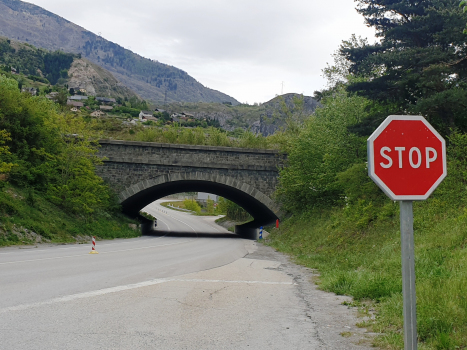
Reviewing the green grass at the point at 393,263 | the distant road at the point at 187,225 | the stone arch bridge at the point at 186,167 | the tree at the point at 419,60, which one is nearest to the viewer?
the green grass at the point at 393,263

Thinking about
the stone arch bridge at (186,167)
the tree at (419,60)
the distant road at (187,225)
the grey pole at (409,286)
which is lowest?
the distant road at (187,225)

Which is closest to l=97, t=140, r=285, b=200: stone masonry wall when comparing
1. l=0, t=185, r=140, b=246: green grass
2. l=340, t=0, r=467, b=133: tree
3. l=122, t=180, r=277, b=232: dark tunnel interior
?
l=122, t=180, r=277, b=232: dark tunnel interior

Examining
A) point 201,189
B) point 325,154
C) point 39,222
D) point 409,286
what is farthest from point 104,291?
point 201,189

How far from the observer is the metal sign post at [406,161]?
2.77m

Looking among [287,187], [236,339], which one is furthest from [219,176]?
[236,339]

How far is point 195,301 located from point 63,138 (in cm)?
2143

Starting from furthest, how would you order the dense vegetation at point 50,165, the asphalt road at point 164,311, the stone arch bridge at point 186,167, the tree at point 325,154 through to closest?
the stone arch bridge at point 186,167 < the dense vegetation at point 50,165 < the tree at point 325,154 < the asphalt road at point 164,311

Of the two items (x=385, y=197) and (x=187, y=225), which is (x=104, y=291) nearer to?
(x=385, y=197)

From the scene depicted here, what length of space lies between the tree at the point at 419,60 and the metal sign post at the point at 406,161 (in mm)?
11668

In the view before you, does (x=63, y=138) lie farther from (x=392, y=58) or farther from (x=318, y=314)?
(x=318, y=314)

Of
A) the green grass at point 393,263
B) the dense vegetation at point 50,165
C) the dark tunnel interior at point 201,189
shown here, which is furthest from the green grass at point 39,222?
the green grass at point 393,263

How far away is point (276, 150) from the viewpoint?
30703 millimetres

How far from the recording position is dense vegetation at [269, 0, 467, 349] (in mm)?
5469

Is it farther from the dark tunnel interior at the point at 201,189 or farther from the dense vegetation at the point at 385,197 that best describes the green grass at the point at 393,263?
the dark tunnel interior at the point at 201,189
